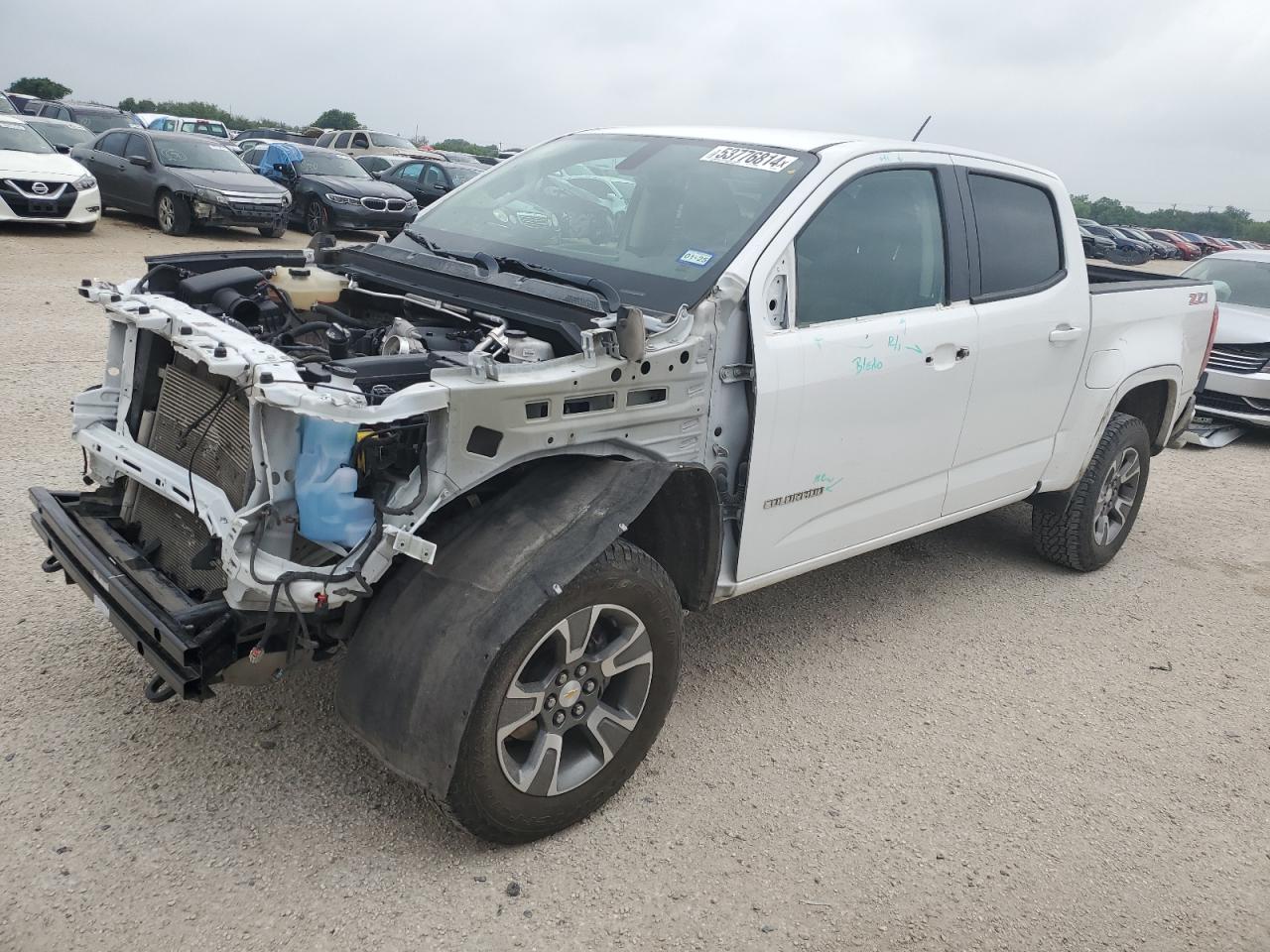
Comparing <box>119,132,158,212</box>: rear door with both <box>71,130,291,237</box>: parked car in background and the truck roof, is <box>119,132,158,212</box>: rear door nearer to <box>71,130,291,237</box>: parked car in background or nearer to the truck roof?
<box>71,130,291,237</box>: parked car in background

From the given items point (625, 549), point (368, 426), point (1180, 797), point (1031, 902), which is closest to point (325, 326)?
point (368, 426)

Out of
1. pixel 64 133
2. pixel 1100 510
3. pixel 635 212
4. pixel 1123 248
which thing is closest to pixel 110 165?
pixel 64 133

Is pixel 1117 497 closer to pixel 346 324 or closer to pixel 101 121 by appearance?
pixel 346 324

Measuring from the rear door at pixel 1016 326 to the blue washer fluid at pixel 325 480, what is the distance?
2.55 metres

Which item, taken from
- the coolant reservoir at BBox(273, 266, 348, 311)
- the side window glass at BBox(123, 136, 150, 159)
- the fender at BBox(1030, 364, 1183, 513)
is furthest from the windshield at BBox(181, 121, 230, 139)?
the fender at BBox(1030, 364, 1183, 513)

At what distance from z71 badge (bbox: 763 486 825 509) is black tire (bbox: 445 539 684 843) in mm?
505

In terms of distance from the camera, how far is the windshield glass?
989cm

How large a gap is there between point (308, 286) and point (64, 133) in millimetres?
17211

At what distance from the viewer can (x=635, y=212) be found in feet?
12.1

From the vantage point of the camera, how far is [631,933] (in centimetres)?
262

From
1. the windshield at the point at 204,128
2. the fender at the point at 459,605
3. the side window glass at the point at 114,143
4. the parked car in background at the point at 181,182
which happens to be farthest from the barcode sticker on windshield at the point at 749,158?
the windshield at the point at 204,128

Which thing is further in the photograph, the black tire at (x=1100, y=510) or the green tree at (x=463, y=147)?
the green tree at (x=463, y=147)

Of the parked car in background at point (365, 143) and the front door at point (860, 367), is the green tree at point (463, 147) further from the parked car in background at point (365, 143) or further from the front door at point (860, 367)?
the front door at point (860, 367)

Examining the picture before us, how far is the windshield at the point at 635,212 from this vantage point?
3359 mm
